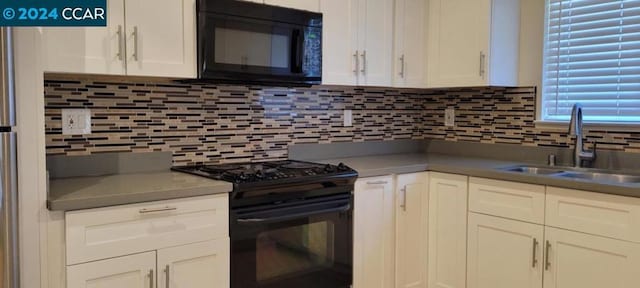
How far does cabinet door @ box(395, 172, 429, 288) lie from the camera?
276 cm

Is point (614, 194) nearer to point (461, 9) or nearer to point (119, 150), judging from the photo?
point (461, 9)

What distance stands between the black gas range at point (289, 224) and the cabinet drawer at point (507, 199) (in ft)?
2.06

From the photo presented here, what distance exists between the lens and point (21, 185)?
5.57ft

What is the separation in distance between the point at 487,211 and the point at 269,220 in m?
1.10

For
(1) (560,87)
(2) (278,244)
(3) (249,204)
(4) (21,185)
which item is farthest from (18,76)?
(1) (560,87)

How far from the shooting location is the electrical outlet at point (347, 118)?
3.19 meters

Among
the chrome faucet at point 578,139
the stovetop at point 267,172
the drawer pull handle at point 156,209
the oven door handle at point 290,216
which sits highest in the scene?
the chrome faucet at point 578,139

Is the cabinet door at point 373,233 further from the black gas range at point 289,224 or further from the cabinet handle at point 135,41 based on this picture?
the cabinet handle at point 135,41

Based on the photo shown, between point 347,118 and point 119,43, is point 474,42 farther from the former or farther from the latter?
point 119,43

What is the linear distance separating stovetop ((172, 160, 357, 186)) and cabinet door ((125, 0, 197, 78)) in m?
0.46

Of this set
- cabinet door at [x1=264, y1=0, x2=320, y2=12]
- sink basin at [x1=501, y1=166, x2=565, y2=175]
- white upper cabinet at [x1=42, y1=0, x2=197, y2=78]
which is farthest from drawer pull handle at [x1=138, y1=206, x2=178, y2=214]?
sink basin at [x1=501, y1=166, x2=565, y2=175]

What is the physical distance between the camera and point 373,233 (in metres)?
2.65

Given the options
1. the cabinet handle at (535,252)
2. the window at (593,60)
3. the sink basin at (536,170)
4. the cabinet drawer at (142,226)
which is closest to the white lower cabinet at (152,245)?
the cabinet drawer at (142,226)

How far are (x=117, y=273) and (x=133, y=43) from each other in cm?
90
